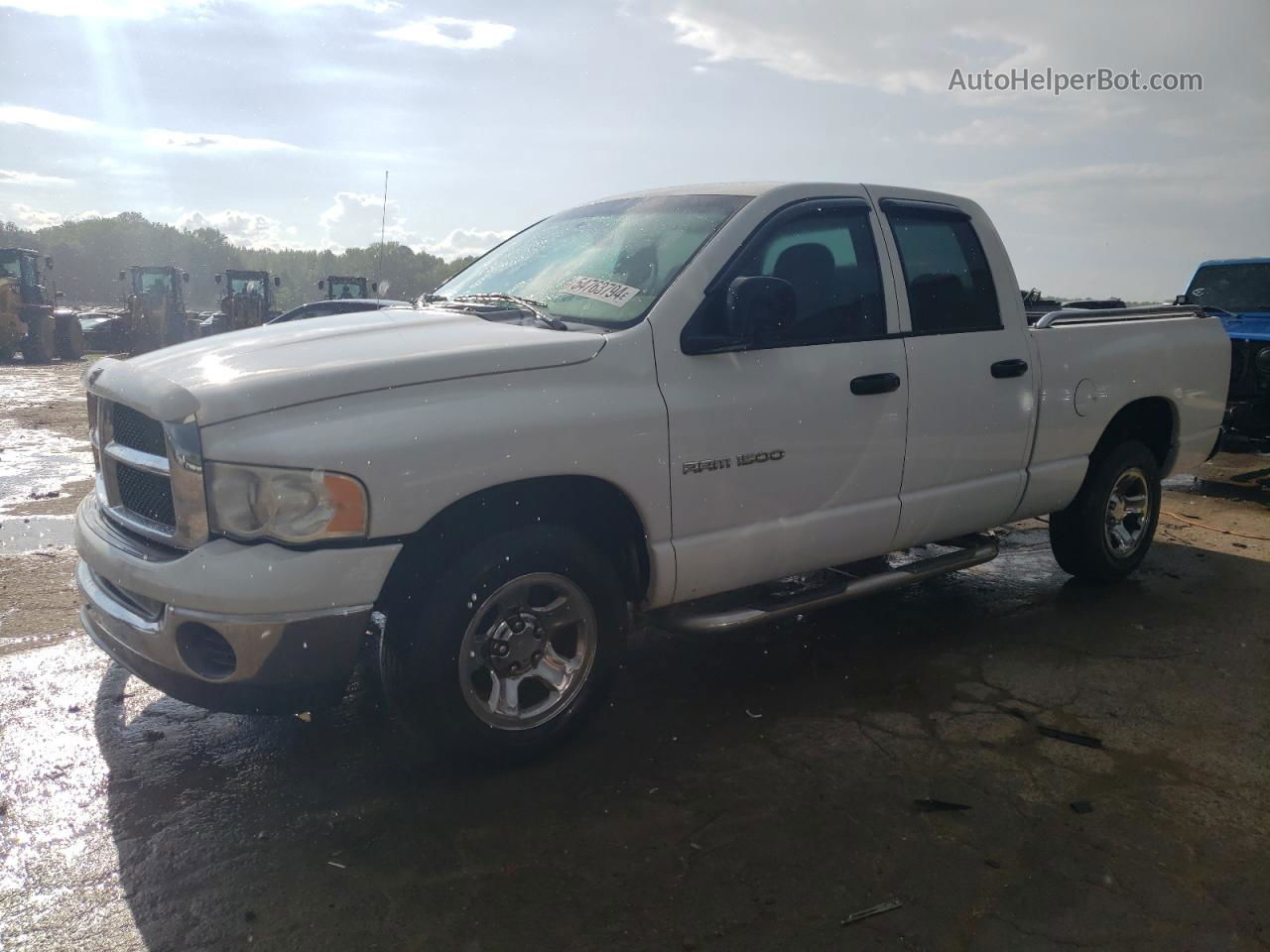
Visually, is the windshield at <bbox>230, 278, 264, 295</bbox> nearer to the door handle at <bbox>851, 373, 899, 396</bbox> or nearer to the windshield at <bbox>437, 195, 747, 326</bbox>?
the windshield at <bbox>437, 195, 747, 326</bbox>

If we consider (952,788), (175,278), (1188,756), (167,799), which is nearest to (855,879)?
(952,788)

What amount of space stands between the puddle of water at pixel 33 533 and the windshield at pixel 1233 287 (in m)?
10.8

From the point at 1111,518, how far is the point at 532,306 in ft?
11.9

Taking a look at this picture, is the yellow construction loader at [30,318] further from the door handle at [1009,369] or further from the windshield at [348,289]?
the door handle at [1009,369]

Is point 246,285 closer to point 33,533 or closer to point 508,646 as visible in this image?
point 33,533

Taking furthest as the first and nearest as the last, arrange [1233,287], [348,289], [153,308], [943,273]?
[153,308] < [348,289] < [1233,287] < [943,273]

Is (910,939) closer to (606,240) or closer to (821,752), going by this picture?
(821,752)

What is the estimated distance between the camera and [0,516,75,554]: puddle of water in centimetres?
615

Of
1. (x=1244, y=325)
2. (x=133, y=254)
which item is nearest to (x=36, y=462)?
(x=1244, y=325)

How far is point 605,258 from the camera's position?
401cm

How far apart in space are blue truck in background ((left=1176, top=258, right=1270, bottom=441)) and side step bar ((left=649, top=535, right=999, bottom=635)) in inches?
197

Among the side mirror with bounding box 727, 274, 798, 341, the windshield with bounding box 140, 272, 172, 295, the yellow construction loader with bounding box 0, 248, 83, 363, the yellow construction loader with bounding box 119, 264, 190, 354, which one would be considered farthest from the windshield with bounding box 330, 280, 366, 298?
the side mirror with bounding box 727, 274, 798, 341

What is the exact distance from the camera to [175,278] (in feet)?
102

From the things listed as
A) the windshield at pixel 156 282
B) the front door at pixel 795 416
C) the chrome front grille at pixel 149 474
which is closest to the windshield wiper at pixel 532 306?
the front door at pixel 795 416
